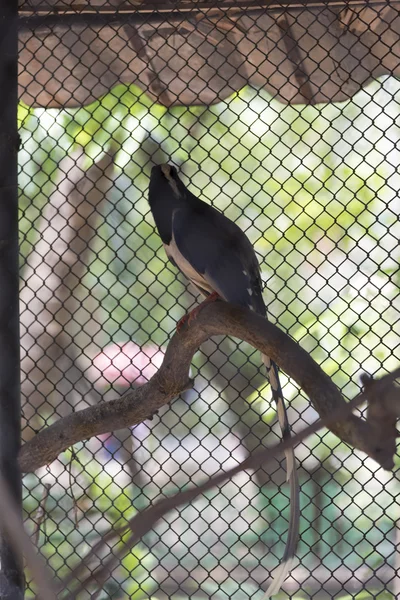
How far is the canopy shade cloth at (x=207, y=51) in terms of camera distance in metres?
2.00

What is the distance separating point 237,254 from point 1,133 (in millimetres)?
619

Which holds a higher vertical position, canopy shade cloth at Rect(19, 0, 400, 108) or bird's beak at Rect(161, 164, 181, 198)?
canopy shade cloth at Rect(19, 0, 400, 108)

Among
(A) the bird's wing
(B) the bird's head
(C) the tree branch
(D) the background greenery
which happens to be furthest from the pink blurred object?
(C) the tree branch

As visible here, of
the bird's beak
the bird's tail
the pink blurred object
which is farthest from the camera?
the pink blurred object

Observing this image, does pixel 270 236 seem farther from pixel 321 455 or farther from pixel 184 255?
pixel 184 255

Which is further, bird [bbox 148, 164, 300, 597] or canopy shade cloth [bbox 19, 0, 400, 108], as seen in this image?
canopy shade cloth [bbox 19, 0, 400, 108]

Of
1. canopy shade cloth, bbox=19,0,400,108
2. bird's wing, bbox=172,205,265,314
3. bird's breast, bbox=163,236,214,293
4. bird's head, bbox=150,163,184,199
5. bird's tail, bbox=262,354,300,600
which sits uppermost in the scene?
canopy shade cloth, bbox=19,0,400,108

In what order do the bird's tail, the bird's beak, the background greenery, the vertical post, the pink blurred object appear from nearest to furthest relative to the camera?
the bird's tail
the vertical post
the bird's beak
the background greenery
the pink blurred object

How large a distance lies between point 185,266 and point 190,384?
1.26ft

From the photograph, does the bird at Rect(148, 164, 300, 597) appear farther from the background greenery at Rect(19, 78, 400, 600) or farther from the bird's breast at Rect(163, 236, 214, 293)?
the background greenery at Rect(19, 78, 400, 600)

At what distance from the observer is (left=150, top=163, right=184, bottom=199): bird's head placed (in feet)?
6.44

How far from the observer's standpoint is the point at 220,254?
177cm

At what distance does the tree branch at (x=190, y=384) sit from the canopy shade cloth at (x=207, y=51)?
36.3 inches

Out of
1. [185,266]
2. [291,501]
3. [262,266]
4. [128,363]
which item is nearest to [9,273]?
[185,266]
